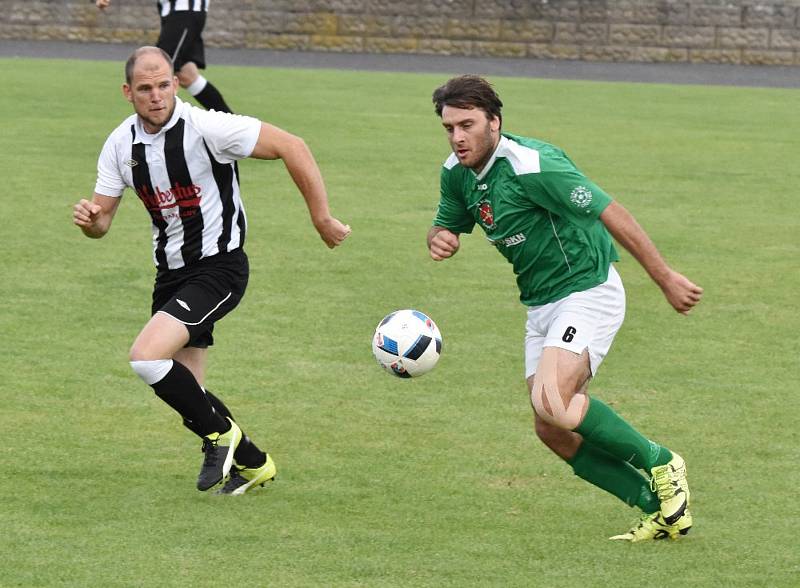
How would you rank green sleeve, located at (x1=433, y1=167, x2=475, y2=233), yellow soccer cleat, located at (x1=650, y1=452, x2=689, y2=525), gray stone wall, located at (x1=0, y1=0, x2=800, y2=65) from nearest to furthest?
yellow soccer cleat, located at (x1=650, y1=452, x2=689, y2=525) < green sleeve, located at (x1=433, y1=167, x2=475, y2=233) < gray stone wall, located at (x1=0, y1=0, x2=800, y2=65)

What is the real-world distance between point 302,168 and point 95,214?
0.98 metres

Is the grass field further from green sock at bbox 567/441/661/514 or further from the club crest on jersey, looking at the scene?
the club crest on jersey

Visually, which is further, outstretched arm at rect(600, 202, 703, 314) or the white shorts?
the white shorts

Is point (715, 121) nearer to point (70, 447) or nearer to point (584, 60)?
point (584, 60)

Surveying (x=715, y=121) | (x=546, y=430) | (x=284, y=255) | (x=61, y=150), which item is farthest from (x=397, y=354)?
(x=715, y=121)

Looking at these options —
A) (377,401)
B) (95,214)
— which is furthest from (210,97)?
(95,214)

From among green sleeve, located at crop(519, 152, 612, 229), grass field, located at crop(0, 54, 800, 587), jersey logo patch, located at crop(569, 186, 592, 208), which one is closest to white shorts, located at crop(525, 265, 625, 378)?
green sleeve, located at crop(519, 152, 612, 229)

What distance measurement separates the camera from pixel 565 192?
19.4 ft

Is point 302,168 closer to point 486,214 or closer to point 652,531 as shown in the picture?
point 486,214

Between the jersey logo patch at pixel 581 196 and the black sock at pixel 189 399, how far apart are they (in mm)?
1835

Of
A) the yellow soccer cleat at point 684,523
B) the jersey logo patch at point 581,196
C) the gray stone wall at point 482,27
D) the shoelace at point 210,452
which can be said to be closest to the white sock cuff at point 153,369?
the shoelace at point 210,452

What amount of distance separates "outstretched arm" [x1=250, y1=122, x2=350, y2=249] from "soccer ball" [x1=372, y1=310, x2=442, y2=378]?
0.50 meters

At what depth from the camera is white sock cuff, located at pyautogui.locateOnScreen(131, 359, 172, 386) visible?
6.25 meters

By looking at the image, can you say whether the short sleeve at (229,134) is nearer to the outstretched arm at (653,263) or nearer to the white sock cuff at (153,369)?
the white sock cuff at (153,369)
